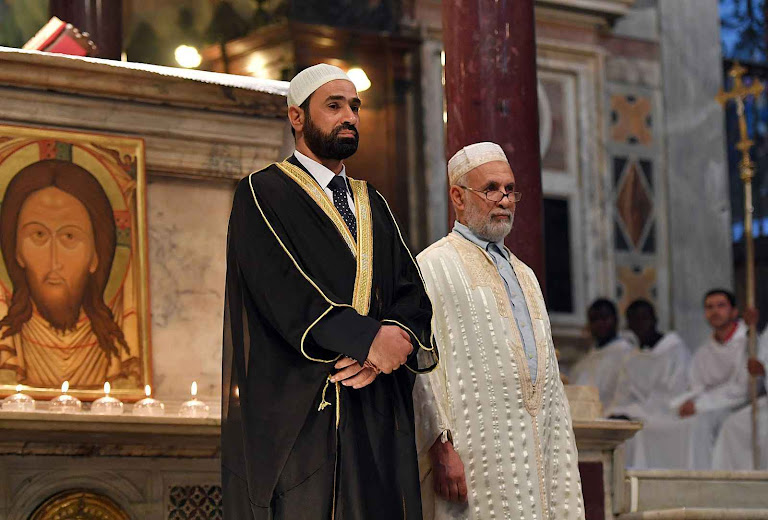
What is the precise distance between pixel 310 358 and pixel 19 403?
1.60 meters

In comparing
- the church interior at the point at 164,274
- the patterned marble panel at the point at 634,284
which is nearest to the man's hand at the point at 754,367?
the church interior at the point at 164,274

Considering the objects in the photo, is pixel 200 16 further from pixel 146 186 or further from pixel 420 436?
pixel 420 436

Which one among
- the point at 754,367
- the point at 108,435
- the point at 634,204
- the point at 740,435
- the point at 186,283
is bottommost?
the point at 740,435

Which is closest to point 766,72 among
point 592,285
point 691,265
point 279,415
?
point 691,265

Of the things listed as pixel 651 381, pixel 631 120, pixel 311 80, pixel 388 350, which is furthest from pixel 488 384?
pixel 631 120

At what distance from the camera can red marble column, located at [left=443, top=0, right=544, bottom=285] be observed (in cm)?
708

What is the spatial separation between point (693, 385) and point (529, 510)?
6506mm

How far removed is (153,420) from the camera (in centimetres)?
536

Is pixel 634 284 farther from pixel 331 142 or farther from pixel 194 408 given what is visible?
pixel 331 142

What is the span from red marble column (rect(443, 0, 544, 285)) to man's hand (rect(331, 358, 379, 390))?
2935 mm

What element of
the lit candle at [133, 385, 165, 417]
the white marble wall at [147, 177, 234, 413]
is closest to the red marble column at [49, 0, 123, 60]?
the white marble wall at [147, 177, 234, 413]

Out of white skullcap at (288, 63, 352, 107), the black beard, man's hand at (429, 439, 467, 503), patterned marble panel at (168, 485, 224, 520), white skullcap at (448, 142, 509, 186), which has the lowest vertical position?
patterned marble panel at (168, 485, 224, 520)

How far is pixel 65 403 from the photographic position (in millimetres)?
5441

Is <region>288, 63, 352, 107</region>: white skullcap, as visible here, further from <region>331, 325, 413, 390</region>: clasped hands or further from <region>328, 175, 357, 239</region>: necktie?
<region>331, 325, 413, 390</region>: clasped hands
